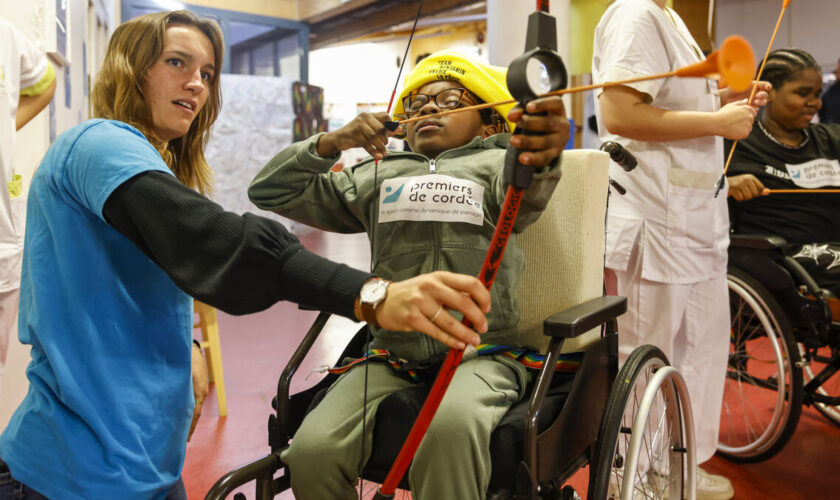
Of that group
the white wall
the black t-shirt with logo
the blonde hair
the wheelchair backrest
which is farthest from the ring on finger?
the white wall

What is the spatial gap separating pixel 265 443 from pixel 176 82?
1655 mm

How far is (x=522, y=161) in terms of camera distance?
79 cm

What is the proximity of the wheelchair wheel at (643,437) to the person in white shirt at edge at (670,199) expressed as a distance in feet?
0.61

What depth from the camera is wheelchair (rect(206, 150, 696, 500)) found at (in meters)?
1.15

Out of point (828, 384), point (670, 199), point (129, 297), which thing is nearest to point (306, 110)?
point (828, 384)

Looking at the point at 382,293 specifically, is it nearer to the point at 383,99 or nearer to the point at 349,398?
the point at 349,398

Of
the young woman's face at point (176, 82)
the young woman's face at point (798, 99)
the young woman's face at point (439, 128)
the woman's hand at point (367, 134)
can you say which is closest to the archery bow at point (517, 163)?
the woman's hand at point (367, 134)

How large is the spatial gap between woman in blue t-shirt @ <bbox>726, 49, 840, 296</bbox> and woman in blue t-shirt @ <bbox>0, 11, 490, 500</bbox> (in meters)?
1.99

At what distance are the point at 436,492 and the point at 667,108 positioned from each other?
3.60ft

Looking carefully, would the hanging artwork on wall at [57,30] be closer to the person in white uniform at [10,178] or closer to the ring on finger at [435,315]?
the person in white uniform at [10,178]

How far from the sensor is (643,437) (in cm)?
144

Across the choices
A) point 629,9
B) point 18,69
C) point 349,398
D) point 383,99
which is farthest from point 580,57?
point 383,99

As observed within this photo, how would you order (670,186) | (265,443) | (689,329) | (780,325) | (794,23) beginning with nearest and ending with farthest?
(670,186)
(689,329)
(780,325)
(265,443)
(794,23)

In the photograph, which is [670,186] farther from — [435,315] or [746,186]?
[435,315]
